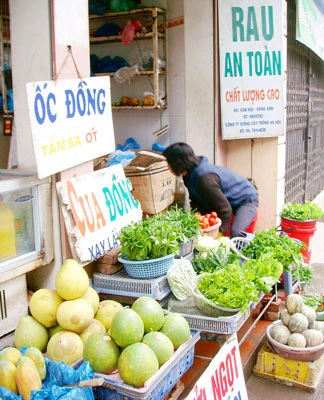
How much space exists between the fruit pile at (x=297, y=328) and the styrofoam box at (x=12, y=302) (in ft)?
6.60

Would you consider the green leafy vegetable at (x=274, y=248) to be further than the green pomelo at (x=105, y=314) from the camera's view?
Yes

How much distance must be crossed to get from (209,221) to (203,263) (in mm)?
653

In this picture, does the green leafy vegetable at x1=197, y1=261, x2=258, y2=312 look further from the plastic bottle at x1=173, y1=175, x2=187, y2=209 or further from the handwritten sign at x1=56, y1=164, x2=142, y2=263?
the plastic bottle at x1=173, y1=175, x2=187, y2=209

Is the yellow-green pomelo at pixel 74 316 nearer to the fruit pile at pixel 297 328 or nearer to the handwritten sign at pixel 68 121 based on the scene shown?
the handwritten sign at pixel 68 121

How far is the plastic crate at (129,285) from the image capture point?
3.61 m

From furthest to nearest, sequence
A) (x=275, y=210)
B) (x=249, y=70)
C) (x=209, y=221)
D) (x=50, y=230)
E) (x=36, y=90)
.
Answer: (x=275, y=210) → (x=249, y=70) → (x=209, y=221) → (x=50, y=230) → (x=36, y=90)

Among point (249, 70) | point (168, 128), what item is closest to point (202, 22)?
point (249, 70)

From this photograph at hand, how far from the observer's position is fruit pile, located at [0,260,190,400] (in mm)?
2607

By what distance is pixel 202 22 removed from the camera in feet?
19.5

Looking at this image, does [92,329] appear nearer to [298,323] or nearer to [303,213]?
[298,323]

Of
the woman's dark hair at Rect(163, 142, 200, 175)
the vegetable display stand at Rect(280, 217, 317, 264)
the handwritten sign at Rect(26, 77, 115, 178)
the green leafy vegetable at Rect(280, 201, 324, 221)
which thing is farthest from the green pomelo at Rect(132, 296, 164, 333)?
the green leafy vegetable at Rect(280, 201, 324, 221)

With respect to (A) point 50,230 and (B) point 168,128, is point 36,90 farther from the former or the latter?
(B) point 168,128

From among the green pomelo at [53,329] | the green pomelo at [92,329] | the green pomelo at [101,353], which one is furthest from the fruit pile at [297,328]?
the green pomelo at [53,329]

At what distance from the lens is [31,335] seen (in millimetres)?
2891
